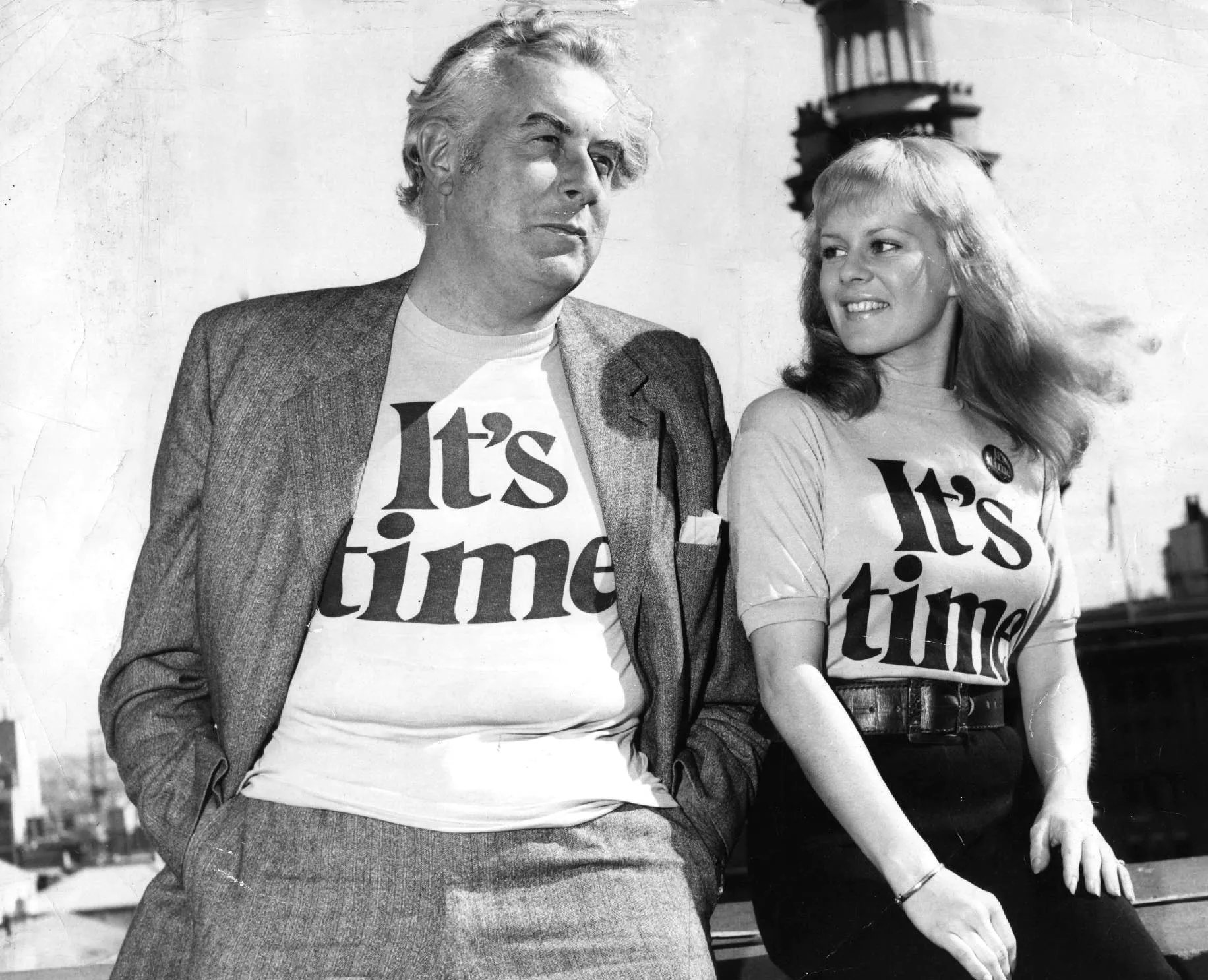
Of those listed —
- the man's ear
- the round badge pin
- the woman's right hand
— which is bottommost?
the woman's right hand

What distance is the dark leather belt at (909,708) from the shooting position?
6.36 ft

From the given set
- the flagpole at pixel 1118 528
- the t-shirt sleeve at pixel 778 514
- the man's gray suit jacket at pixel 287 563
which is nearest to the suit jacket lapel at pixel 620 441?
the man's gray suit jacket at pixel 287 563

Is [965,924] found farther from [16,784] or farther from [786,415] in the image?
[16,784]

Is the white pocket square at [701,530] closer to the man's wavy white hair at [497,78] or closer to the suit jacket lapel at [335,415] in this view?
the suit jacket lapel at [335,415]

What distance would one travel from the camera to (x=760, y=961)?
2225 mm

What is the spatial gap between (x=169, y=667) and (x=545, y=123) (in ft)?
3.56

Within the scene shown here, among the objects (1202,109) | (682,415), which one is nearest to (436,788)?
(682,415)

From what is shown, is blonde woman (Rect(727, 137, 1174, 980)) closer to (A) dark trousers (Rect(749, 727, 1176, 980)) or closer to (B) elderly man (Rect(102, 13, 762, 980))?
(A) dark trousers (Rect(749, 727, 1176, 980))

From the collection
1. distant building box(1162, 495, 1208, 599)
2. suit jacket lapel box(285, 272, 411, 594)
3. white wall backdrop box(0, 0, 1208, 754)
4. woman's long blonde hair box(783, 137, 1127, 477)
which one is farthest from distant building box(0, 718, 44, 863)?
distant building box(1162, 495, 1208, 599)

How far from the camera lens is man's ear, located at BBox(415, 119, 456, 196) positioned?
2.20m

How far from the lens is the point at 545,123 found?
6.95 ft

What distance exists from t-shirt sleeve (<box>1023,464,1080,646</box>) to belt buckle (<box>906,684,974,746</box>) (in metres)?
0.21

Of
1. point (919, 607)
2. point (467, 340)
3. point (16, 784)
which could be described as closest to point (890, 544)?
point (919, 607)

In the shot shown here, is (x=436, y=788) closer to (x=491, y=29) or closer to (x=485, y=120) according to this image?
(x=485, y=120)
